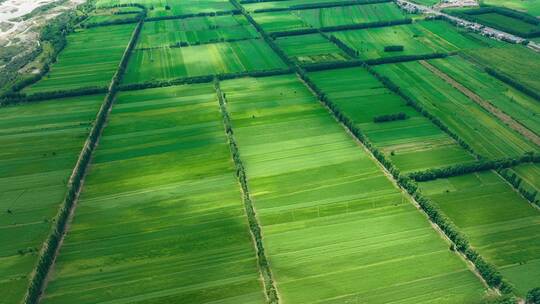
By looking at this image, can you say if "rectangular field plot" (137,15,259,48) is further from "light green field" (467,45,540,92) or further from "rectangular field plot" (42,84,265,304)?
"light green field" (467,45,540,92)

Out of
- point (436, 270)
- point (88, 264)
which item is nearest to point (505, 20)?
point (436, 270)

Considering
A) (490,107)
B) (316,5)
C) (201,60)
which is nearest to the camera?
(490,107)

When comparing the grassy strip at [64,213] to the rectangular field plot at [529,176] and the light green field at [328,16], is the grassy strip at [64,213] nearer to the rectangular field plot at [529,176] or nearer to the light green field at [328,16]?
the light green field at [328,16]

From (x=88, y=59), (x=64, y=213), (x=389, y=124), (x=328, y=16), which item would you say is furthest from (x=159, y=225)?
(x=328, y=16)

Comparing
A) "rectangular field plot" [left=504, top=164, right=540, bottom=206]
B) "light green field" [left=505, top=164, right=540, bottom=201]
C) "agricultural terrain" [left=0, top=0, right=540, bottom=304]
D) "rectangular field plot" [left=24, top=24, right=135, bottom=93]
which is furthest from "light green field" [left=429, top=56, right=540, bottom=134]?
"rectangular field plot" [left=24, top=24, right=135, bottom=93]

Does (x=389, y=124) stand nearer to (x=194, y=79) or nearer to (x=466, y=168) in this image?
(x=466, y=168)

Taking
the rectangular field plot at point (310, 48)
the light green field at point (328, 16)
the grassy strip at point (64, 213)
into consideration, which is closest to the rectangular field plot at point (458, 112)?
the rectangular field plot at point (310, 48)
